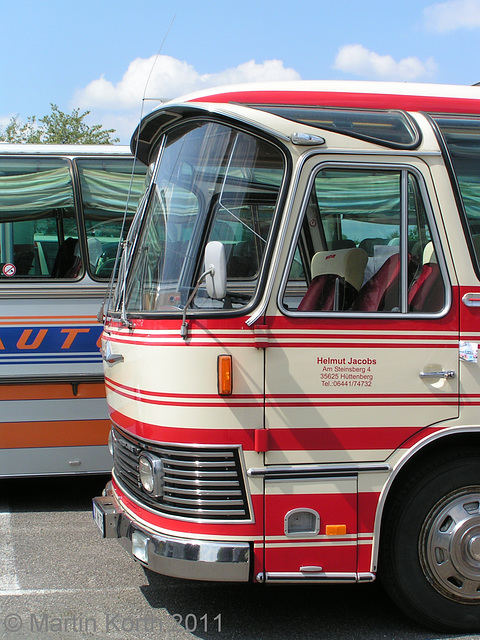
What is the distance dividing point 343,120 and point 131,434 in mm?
2161

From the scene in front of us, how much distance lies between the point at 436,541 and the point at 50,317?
3829 mm

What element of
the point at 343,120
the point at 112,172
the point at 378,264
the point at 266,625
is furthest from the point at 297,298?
the point at 112,172

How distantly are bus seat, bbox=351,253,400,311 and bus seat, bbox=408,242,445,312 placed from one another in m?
0.12

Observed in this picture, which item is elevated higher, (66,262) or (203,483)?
(66,262)

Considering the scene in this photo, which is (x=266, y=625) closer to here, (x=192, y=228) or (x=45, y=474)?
(x=192, y=228)

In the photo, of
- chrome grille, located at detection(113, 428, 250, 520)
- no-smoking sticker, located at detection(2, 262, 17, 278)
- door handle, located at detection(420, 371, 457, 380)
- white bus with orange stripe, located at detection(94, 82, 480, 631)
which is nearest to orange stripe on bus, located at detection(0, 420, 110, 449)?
no-smoking sticker, located at detection(2, 262, 17, 278)

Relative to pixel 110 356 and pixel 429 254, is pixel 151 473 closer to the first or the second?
pixel 110 356

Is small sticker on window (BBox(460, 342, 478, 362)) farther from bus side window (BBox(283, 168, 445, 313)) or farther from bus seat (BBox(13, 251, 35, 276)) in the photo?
bus seat (BBox(13, 251, 35, 276))

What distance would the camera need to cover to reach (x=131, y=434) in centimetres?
429

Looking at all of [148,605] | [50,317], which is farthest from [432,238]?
[50,317]

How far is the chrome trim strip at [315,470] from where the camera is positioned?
386 centimetres

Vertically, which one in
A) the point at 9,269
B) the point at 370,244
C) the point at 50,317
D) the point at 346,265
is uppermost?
the point at 370,244

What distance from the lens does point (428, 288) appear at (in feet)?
13.4

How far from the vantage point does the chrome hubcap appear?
4.05m
